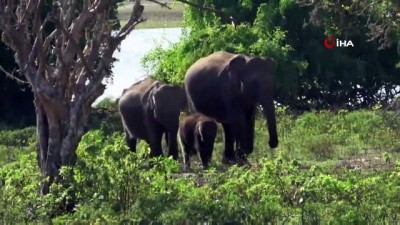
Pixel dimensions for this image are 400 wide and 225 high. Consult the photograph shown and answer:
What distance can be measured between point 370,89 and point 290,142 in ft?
35.1

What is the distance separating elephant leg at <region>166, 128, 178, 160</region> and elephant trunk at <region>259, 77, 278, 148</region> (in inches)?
51.1

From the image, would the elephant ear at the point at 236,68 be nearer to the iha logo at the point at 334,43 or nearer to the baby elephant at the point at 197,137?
the baby elephant at the point at 197,137

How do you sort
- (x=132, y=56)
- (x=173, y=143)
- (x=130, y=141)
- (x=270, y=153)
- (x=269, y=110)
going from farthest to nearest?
(x=132, y=56)
(x=130, y=141)
(x=270, y=153)
(x=173, y=143)
(x=269, y=110)

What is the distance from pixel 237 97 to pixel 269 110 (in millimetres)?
880

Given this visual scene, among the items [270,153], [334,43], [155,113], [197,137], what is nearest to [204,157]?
[197,137]

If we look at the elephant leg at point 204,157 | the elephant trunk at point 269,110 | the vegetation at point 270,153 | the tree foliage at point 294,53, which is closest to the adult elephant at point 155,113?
the elephant leg at point 204,157

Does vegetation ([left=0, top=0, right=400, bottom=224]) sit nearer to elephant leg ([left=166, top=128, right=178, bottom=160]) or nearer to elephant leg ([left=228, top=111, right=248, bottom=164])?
elephant leg ([left=228, top=111, right=248, bottom=164])

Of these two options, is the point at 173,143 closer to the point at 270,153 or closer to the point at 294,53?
the point at 270,153

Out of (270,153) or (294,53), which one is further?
(294,53)

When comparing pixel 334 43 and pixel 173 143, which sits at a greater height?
pixel 173 143

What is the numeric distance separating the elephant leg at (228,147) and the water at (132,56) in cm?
1407

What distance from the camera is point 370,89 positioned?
29484 millimetres

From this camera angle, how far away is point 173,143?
1780cm

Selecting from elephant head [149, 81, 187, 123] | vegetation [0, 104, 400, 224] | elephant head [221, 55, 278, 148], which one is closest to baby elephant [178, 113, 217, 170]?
elephant head [149, 81, 187, 123]
